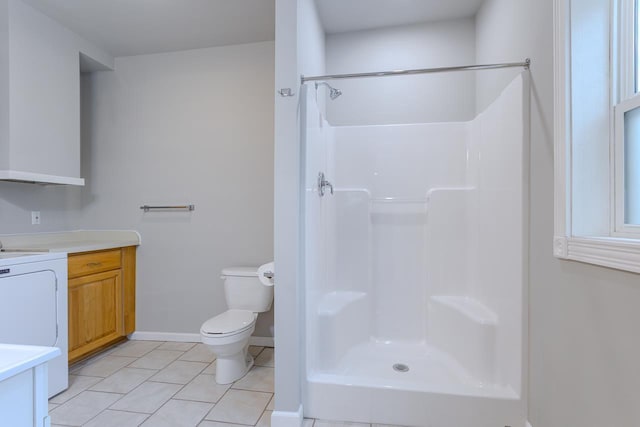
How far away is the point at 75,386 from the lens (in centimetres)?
203

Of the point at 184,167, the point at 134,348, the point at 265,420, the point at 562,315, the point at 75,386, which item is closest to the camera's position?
the point at 562,315

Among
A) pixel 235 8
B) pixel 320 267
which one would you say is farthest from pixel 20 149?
pixel 320 267

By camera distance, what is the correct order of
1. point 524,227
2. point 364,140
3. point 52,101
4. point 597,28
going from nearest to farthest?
point 597,28
point 524,227
point 52,101
point 364,140

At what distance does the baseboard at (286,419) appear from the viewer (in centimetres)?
157

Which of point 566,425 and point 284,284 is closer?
point 566,425

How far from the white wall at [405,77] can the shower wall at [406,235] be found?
0.60 ft

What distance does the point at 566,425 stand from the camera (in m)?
1.19

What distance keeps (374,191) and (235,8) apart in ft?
5.58

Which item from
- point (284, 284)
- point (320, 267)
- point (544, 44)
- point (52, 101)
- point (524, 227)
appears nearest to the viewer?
point (544, 44)

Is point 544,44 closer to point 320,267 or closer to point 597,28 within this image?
point 597,28

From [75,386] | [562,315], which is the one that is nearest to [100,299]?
[75,386]

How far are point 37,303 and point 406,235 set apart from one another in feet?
8.16

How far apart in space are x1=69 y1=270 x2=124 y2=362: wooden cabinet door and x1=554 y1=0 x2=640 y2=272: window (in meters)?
2.97

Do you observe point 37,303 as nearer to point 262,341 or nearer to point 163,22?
point 262,341
